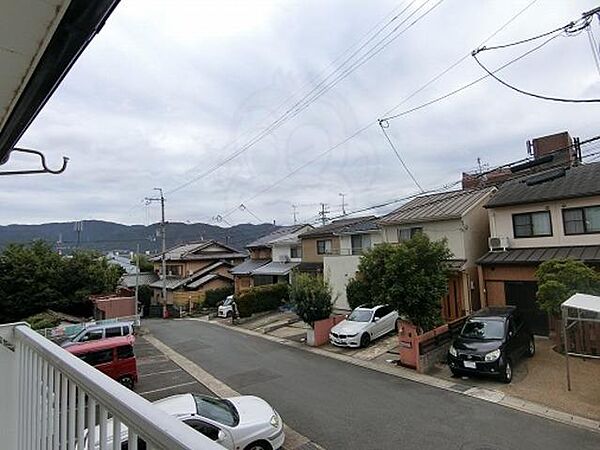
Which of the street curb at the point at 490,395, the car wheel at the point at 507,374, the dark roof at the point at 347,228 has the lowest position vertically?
Result: the street curb at the point at 490,395

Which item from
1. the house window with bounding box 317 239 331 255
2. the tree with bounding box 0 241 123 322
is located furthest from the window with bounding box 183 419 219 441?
the tree with bounding box 0 241 123 322

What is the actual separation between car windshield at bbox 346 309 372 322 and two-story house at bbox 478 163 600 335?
4.53 meters

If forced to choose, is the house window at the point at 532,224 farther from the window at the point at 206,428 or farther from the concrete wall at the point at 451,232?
the window at the point at 206,428

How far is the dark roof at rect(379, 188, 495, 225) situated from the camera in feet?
55.1

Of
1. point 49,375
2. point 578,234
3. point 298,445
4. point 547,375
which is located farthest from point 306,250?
point 49,375

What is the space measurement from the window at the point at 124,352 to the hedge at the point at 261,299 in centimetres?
1267

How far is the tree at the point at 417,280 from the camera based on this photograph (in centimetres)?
1206

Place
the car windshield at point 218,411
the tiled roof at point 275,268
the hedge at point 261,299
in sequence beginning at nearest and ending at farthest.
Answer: the car windshield at point 218,411 → the hedge at point 261,299 → the tiled roof at point 275,268

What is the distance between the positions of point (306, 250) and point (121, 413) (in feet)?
84.5

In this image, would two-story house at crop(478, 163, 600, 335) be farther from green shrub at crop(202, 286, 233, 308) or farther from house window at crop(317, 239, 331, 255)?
green shrub at crop(202, 286, 233, 308)

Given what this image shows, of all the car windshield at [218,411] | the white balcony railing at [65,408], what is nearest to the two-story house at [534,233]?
the car windshield at [218,411]

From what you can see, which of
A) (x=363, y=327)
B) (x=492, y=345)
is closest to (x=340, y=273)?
(x=363, y=327)

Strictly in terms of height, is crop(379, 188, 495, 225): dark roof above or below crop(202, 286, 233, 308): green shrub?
above

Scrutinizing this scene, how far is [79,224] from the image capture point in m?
39.8
